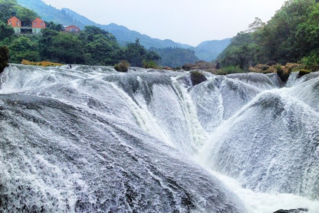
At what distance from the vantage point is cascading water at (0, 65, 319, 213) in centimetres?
334

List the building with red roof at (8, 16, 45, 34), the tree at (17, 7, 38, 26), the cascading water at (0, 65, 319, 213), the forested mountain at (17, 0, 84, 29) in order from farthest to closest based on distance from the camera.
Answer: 1. the forested mountain at (17, 0, 84, 29)
2. the tree at (17, 7, 38, 26)
3. the building with red roof at (8, 16, 45, 34)
4. the cascading water at (0, 65, 319, 213)

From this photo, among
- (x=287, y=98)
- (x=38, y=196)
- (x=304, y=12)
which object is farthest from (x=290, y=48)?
(x=38, y=196)

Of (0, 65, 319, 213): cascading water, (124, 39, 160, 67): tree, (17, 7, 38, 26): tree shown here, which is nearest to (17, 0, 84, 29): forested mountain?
(17, 7, 38, 26): tree

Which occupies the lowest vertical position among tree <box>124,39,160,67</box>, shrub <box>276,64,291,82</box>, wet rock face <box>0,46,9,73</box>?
tree <box>124,39,160,67</box>

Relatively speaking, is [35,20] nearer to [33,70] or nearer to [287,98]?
[33,70]

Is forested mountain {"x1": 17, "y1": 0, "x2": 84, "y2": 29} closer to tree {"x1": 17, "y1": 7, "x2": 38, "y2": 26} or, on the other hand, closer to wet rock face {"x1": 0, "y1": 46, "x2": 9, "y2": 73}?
tree {"x1": 17, "y1": 7, "x2": 38, "y2": 26}

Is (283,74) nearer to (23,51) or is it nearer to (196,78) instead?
(196,78)

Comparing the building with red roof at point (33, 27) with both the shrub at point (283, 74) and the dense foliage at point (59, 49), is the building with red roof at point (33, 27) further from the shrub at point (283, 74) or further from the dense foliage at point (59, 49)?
the shrub at point (283, 74)

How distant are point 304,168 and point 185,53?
98818mm

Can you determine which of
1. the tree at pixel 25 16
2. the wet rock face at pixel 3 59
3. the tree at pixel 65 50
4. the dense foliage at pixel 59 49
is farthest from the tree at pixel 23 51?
the wet rock face at pixel 3 59

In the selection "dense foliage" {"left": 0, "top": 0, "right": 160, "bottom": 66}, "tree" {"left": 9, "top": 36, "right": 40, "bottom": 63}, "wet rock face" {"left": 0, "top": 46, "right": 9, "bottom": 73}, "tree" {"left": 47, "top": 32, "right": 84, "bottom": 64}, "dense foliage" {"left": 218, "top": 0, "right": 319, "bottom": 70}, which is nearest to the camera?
"wet rock face" {"left": 0, "top": 46, "right": 9, "bottom": 73}

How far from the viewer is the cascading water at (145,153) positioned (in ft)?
11.0

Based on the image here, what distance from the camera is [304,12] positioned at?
2475 centimetres

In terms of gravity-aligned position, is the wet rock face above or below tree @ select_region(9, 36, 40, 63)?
above
